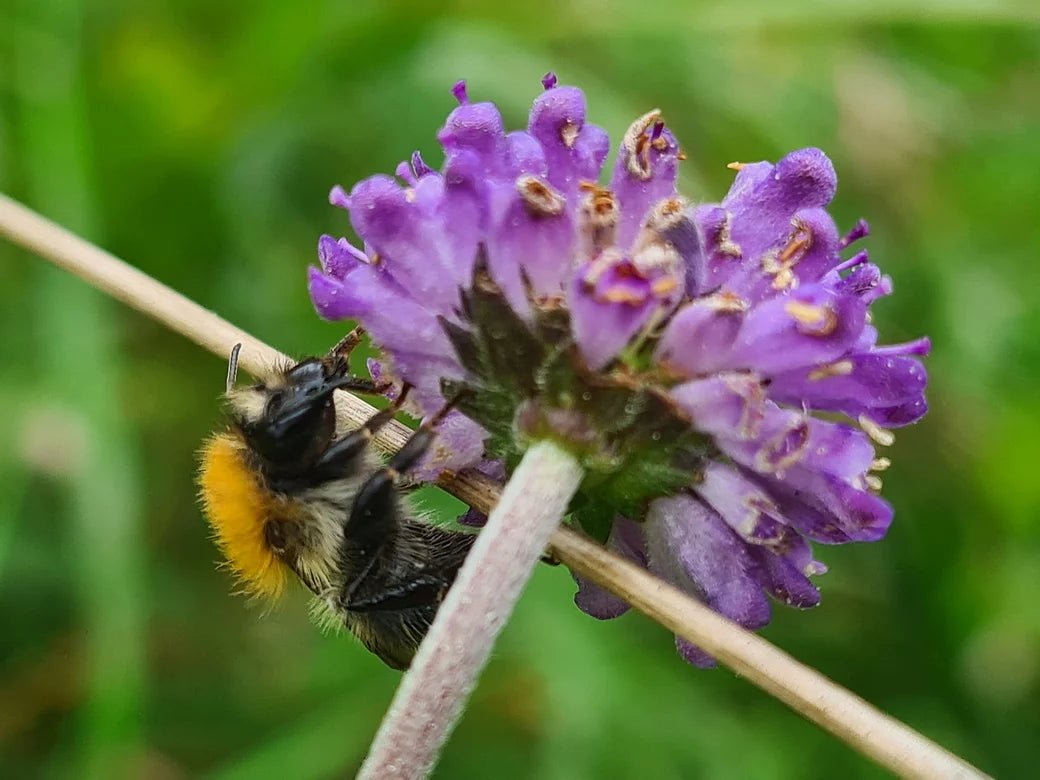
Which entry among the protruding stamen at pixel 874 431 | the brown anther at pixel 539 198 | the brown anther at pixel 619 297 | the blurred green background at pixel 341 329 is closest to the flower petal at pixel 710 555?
the protruding stamen at pixel 874 431

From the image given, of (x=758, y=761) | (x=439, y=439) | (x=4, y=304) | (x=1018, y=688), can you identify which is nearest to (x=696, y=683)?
(x=758, y=761)

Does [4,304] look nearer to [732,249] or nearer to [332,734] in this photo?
[332,734]

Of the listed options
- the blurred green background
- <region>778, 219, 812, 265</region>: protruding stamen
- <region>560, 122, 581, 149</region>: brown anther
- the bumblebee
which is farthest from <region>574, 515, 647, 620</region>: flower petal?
the blurred green background

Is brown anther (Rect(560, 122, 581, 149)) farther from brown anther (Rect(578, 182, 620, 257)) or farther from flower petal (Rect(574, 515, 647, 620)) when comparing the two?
flower petal (Rect(574, 515, 647, 620))

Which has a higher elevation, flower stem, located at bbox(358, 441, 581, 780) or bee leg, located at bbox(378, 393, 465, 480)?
bee leg, located at bbox(378, 393, 465, 480)

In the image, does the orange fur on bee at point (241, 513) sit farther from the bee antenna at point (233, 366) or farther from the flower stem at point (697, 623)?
the flower stem at point (697, 623)
